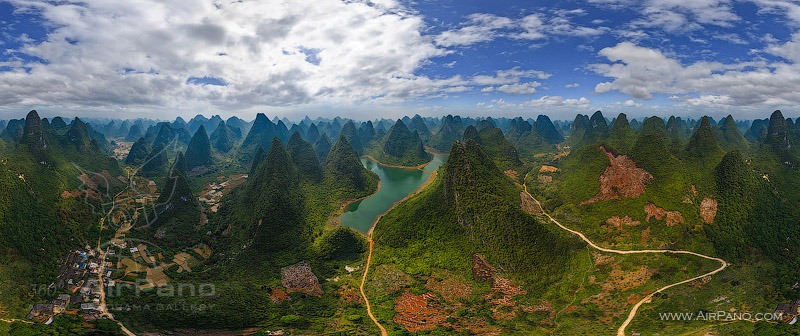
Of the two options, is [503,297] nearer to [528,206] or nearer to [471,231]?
[471,231]

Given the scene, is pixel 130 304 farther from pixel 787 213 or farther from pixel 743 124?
pixel 743 124

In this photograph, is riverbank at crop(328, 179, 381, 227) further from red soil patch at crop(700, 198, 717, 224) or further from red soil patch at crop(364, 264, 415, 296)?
red soil patch at crop(700, 198, 717, 224)

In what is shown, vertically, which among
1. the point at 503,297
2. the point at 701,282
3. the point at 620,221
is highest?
the point at 620,221

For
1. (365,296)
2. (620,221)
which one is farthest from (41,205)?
(620,221)

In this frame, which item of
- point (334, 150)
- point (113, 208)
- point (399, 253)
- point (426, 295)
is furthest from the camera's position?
point (334, 150)

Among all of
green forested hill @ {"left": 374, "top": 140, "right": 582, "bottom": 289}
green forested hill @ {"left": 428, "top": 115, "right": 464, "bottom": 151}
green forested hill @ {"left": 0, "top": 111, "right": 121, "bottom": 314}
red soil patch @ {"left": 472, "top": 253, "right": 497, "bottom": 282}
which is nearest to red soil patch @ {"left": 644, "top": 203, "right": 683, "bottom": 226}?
green forested hill @ {"left": 374, "top": 140, "right": 582, "bottom": 289}

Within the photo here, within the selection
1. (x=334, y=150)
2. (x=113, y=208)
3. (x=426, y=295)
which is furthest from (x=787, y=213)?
(x=113, y=208)

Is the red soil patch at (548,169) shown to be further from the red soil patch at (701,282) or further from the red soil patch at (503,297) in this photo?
the red soil patch at (503,297)

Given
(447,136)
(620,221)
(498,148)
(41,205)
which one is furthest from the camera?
(447,136)
